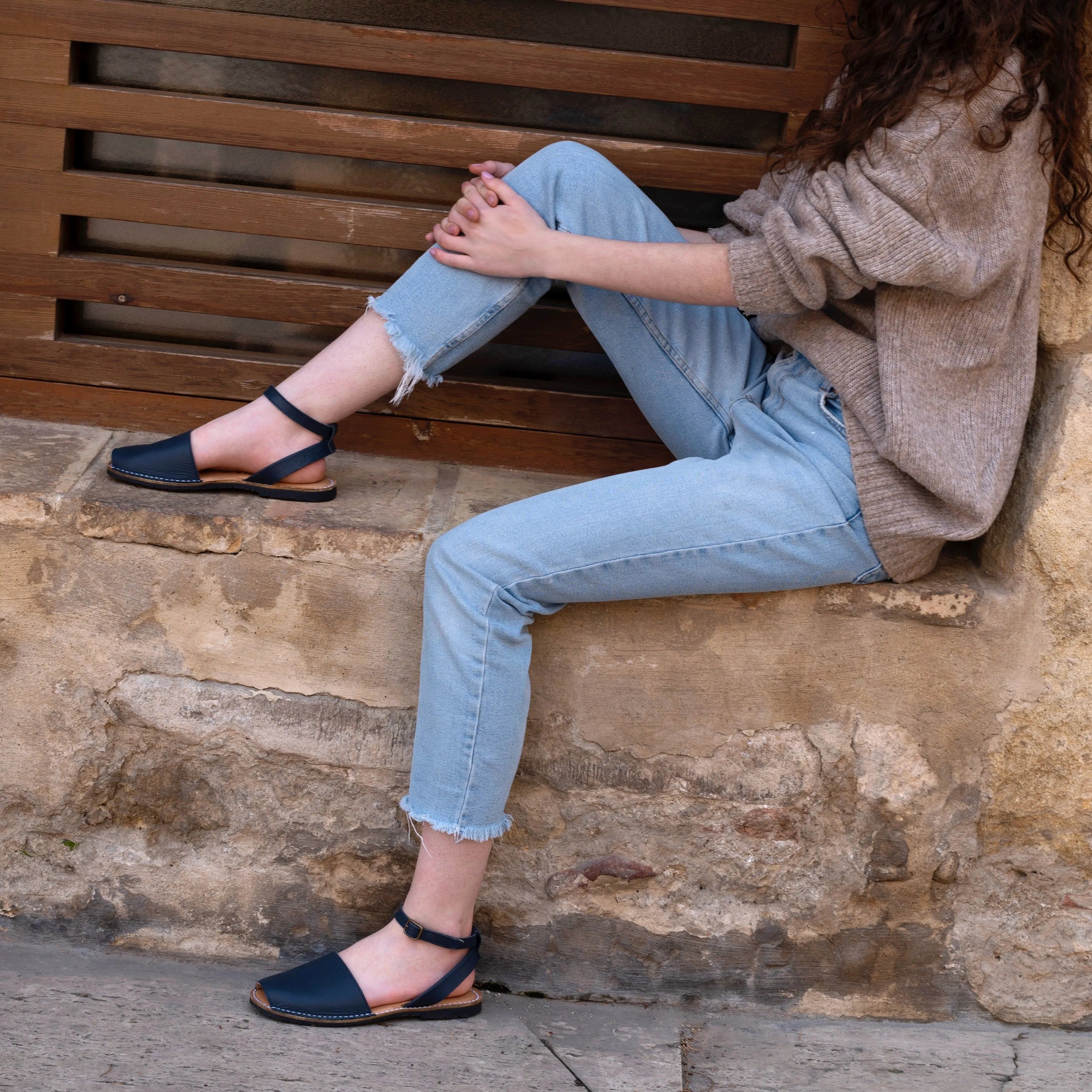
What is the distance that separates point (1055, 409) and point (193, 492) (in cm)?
135

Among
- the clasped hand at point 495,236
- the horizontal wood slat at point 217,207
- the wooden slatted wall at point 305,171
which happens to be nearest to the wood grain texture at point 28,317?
the wooden slatted wall at point 305,171

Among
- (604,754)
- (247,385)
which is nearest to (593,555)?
(604,754)

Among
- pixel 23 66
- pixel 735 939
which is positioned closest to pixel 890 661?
pixel 735 939

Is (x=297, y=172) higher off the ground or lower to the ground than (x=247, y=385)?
higher

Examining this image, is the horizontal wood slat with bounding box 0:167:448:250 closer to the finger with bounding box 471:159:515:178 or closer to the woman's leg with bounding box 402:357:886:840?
the finger with bounding box 471:159:515:178

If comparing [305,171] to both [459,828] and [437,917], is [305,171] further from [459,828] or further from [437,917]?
[437,917]

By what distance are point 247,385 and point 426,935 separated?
1027 mm

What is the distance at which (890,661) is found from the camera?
5.93 feet

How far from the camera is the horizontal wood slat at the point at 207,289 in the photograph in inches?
81.7

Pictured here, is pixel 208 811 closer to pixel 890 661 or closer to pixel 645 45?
pixel 890 661

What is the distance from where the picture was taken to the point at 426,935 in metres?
1.72

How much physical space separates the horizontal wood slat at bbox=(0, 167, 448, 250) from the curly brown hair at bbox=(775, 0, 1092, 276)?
0.75m

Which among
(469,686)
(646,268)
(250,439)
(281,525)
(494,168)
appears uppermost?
(494,168)

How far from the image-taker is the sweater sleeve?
1527mm
